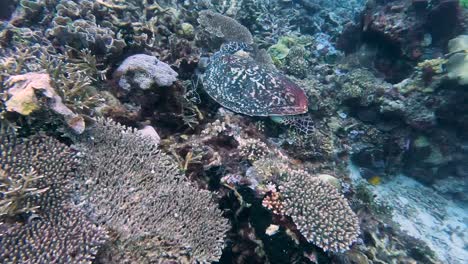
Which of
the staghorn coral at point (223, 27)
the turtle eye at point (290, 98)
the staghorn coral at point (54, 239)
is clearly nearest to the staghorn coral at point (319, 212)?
the turtle eye at point (290, 98)

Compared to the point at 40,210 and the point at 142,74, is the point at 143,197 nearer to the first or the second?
the point at 40,210

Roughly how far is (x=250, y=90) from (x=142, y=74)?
188 cm

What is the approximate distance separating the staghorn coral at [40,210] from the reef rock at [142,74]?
4.78ft

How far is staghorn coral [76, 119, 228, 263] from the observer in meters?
2.89

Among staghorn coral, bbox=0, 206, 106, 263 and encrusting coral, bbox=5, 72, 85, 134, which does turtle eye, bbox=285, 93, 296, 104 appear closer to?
encrusting coral, bbox=5, 72, 85, 134

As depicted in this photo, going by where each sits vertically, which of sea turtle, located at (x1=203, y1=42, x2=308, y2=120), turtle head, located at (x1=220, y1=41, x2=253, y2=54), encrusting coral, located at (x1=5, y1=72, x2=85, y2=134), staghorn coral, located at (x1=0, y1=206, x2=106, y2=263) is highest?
turtle head, located at (x1=220, y1=41, x2=253, y2=54)

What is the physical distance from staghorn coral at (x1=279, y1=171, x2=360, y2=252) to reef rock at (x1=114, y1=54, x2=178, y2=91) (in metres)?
2.35

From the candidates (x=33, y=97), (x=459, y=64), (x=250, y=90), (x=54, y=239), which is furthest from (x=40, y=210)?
(x=459, y=64)

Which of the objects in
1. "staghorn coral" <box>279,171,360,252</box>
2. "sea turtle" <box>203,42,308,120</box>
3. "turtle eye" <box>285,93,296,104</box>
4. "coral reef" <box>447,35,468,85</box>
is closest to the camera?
"staghorn coral" <box>279,171,360,252</box>

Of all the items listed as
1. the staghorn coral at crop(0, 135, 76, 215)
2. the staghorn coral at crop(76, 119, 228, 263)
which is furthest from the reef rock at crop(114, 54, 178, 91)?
the staghorn coral at crop(0, 135, 76, 215)

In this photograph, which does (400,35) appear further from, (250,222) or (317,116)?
(250,222)

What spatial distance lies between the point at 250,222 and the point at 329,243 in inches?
40.5

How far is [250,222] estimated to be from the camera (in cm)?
368

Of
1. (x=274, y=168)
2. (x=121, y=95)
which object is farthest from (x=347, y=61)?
(x=121, y=95)
